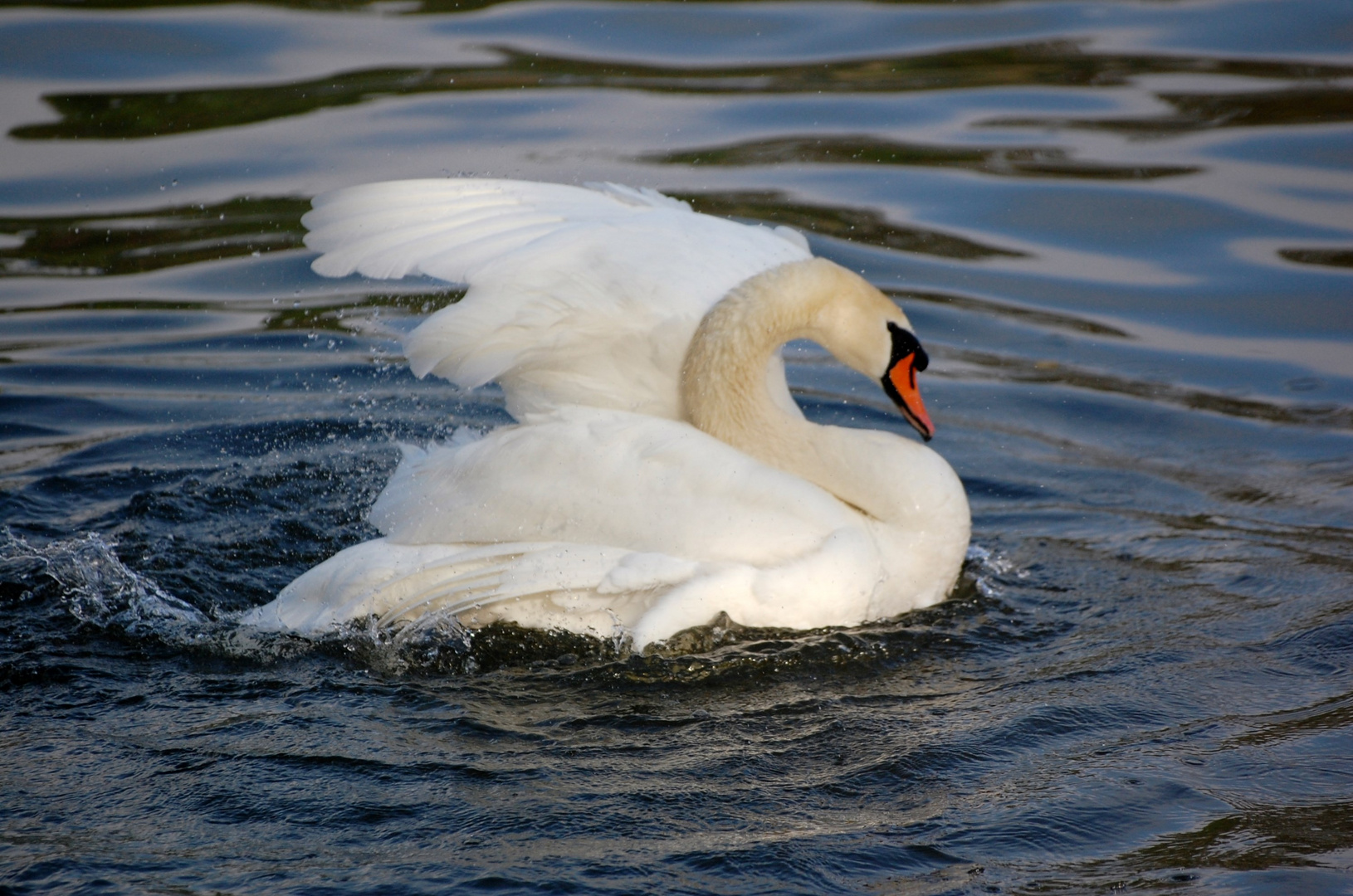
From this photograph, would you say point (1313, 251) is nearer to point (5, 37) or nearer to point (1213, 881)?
point (1213, 881)

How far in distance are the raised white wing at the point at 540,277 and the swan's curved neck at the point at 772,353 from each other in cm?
18

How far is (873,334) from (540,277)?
1.16 metres

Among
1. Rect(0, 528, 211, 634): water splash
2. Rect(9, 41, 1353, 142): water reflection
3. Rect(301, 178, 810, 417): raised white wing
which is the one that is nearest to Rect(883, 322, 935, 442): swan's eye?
Rect(301, 178, 810, 417): raised white wing

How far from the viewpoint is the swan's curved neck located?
514 centimetres

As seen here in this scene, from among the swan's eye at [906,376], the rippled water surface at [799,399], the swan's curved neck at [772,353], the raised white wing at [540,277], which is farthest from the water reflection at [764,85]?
the swan's curved neck at [772,353]

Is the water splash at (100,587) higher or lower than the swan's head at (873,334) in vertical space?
lower

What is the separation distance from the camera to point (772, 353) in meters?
5.38

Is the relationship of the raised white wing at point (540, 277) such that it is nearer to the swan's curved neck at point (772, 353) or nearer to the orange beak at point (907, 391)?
the swan's curved neck at point (772, 353)

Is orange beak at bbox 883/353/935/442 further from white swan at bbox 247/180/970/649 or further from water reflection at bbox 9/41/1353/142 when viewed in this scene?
water reflection at bbox 9/41/1353/142

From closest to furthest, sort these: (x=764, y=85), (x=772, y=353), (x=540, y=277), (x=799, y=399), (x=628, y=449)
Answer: (x=628, y=449) → (x=540, y=277) → (x=772, y=353) → (x=799, y=399) → (x=764, y=85)

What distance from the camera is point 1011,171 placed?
10.6 metres

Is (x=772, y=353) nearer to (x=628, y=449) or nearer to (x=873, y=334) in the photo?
(x=873, y=334)

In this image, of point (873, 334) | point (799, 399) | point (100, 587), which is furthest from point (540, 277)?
point (799, 399)

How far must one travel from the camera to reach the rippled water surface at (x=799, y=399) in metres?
3.84
